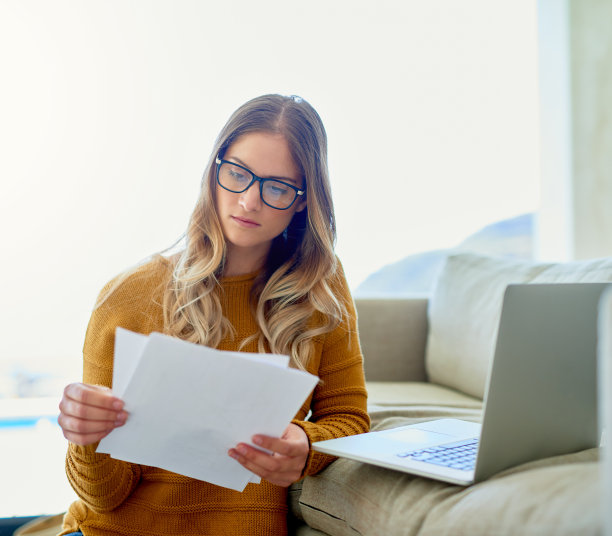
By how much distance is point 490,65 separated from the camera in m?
2.99

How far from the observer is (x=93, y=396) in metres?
0.80

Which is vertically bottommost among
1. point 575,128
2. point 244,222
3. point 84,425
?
point 84,425

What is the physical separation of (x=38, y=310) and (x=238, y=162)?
2.04 m

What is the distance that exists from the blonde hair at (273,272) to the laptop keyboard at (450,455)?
1.07ft

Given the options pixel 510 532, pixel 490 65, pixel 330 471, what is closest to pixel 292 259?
pixel 330 471

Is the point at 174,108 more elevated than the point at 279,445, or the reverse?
the point at 174,108

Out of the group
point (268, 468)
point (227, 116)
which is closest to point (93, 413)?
point (268, 468)

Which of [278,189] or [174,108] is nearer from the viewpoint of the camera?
[278,189]

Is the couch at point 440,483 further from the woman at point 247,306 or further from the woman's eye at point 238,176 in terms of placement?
the woman's eye at point 238,176

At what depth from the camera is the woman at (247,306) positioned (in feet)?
3.47

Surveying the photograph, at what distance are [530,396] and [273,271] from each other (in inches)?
26.2

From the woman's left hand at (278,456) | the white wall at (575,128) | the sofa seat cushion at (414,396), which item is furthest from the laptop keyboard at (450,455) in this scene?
the white wall at (575,128)

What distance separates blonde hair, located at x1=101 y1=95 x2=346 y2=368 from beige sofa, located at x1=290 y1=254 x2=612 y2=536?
288mm

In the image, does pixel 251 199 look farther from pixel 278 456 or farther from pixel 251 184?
pixel 278 456
